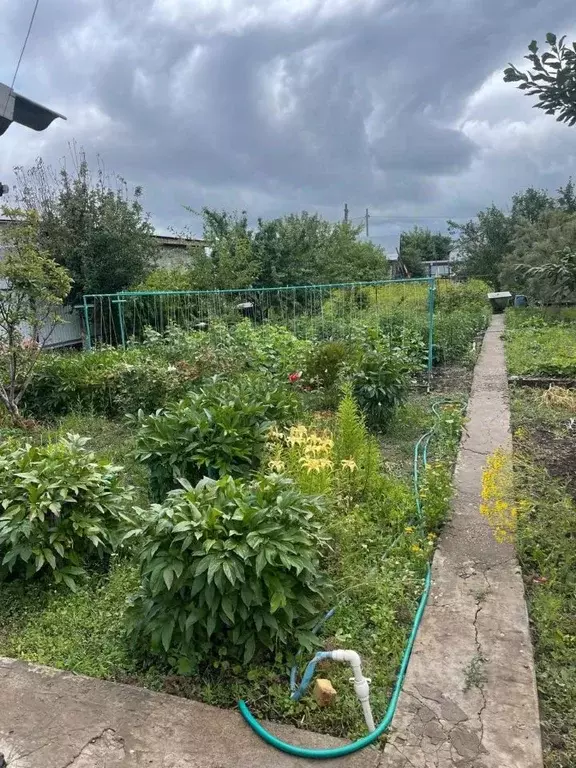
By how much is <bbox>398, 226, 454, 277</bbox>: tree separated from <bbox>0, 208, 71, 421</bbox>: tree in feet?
122

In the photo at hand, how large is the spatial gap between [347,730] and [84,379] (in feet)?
20.3

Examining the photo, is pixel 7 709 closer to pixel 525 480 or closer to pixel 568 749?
pixel 568 749

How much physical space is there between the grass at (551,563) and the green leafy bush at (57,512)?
2355mm

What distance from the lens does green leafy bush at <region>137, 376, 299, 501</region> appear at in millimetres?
3887

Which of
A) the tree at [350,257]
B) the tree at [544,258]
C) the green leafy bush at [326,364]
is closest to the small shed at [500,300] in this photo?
the tree at [544,258]

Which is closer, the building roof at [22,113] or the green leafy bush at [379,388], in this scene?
the building roof at [22,113]

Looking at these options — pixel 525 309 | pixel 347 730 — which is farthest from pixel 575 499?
pixel 525 309

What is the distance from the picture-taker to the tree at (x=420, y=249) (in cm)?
4328

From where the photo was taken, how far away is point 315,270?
699 inches

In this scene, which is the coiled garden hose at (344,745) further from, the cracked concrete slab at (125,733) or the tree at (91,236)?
the tree at (91,236)

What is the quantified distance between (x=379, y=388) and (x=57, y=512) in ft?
12.2

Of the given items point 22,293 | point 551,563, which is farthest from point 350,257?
point 551,563

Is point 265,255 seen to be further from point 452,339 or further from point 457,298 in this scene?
point 452,339

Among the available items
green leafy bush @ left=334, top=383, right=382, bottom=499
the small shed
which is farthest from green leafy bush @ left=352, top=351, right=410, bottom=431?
the small shed
